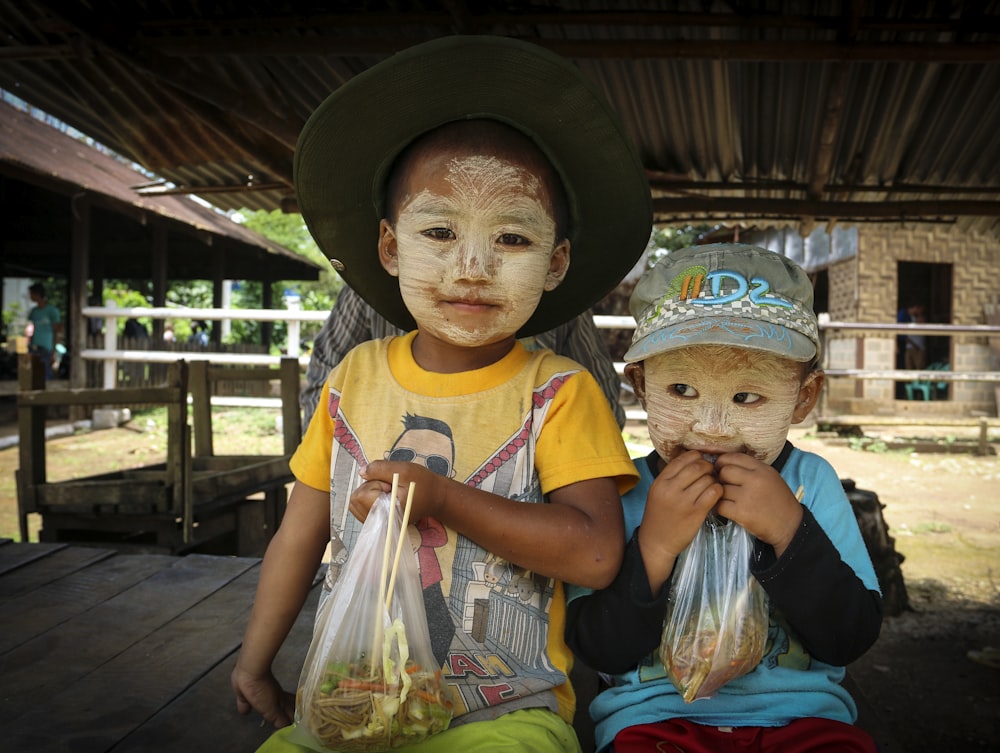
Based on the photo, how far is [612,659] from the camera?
4.51ft

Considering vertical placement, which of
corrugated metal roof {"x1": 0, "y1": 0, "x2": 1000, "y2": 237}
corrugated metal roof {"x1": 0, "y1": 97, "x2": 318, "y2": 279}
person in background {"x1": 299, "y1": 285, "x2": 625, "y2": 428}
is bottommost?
person in background {"x1": 299, "y1": 285, "x2": 625, "y2": 428}

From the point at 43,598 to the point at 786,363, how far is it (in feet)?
8.36

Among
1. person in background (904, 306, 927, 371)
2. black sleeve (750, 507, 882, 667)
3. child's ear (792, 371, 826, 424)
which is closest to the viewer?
black sleeve (750, 507, 882, 667)

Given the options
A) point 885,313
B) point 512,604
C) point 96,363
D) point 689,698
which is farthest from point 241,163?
point 885,313

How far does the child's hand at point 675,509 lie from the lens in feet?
4.09

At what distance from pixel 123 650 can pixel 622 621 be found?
1606mm

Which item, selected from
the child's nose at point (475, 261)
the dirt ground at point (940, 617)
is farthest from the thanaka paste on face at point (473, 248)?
the dirt ground at point (940, 617)

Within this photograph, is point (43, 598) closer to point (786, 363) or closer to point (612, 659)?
point (612, 659)

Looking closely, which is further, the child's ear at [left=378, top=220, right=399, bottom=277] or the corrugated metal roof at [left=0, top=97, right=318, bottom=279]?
the corrugated metal roof at [left=0, top=97, right=318, bottom=279]

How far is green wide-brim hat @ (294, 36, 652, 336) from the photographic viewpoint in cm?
133

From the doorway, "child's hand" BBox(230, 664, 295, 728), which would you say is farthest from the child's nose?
the doorway

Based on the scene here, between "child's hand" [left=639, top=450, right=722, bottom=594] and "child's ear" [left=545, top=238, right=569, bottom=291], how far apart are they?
1.35 ft

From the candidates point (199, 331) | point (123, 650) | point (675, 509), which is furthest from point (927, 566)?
point (199, 331)

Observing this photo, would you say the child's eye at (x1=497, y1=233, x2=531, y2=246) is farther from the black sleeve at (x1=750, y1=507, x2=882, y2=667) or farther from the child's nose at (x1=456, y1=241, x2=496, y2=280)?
the black sleeve at (x1=750, y1=507, x2=882, y2=667)
